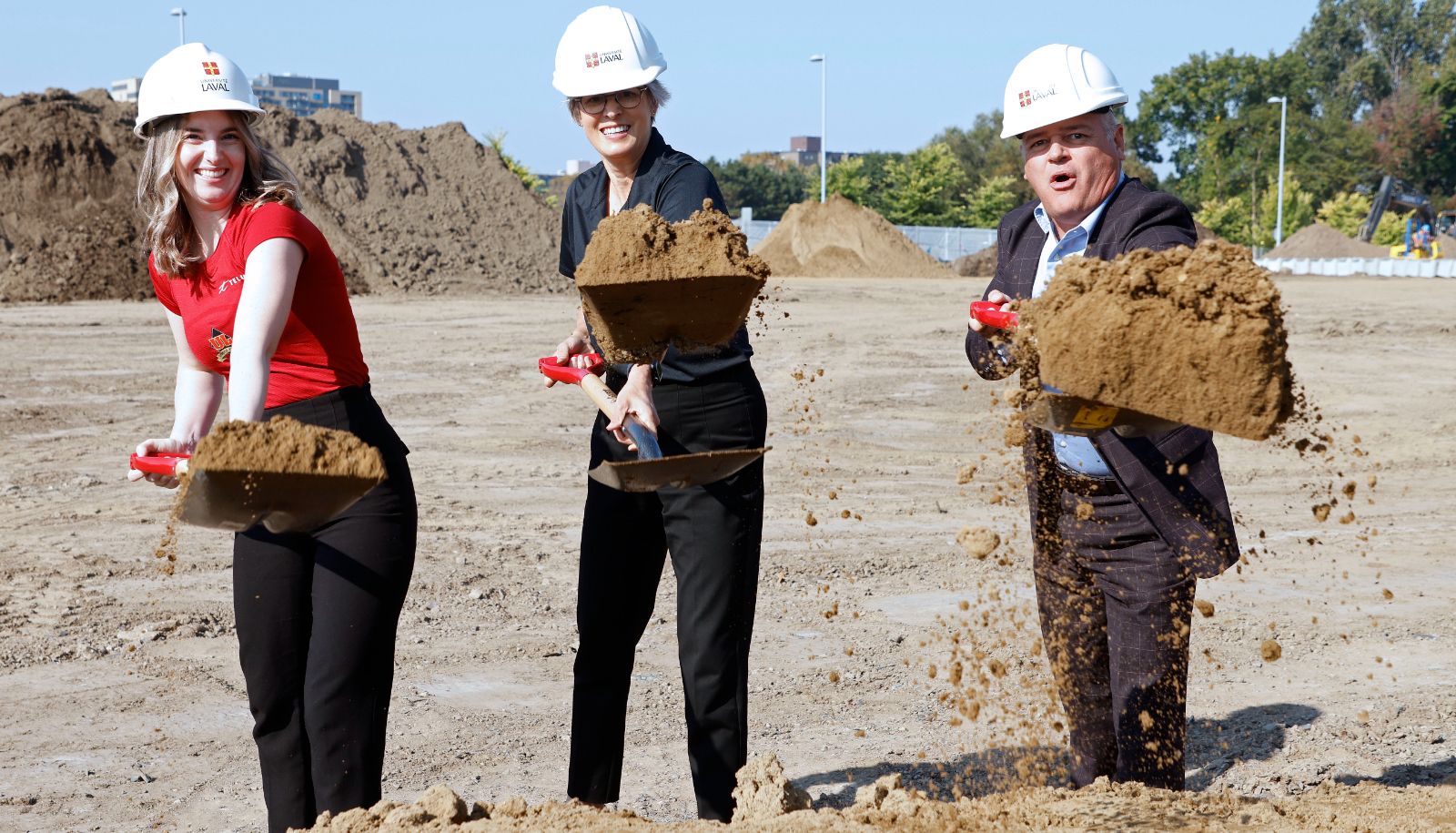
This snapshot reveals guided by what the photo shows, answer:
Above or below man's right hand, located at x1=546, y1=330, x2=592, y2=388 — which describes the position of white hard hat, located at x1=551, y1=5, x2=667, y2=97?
above

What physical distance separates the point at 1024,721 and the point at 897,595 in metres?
2.07

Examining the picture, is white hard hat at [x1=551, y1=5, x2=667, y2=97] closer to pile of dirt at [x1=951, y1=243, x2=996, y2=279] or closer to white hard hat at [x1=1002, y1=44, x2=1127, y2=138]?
white hard hat at [x1=1002, y1=44, x2=1127, y2=138]

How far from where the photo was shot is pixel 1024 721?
4.21 meters

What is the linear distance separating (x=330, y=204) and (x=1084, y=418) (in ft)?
90.9

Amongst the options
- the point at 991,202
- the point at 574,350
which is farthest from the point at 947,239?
the point at 574,350

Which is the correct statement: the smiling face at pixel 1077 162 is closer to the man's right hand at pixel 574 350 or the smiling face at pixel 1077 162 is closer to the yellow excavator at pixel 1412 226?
the man's right hand at pixel 574 350

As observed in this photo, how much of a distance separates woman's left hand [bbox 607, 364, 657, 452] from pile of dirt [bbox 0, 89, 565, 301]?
2158cm

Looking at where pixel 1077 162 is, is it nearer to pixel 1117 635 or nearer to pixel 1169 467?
pixel 1169 467

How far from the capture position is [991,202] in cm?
5394

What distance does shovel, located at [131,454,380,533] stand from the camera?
8.41 ft

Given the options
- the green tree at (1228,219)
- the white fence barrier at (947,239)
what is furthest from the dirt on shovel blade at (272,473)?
the green tree at (1228,219)

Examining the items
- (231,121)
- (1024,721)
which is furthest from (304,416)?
(1024,721)

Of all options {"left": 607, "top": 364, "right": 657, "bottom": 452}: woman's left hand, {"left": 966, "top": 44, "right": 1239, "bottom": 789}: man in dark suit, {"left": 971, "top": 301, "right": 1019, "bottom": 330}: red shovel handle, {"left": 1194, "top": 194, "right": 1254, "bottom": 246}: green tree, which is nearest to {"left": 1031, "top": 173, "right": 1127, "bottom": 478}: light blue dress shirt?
{"left": 966, "top": 44, "right": 1239, "bottom": 789}: man in dark suit

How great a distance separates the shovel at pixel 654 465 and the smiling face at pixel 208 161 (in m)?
0.96
